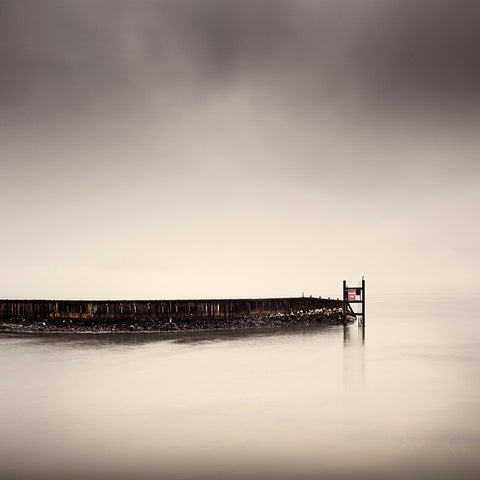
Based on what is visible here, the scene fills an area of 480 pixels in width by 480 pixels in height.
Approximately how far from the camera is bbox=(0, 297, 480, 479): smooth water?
9430 millimetres

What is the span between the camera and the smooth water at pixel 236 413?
30.9 ft

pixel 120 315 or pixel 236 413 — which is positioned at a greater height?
pixel 120 315

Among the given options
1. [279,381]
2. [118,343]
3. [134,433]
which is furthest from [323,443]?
[118,343]

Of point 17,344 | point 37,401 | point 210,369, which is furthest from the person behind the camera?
point 17,344

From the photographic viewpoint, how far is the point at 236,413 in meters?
13.7

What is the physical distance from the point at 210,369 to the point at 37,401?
7303 millimetres

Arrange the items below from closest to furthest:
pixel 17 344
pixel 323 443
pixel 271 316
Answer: pixel 323 443 → pixel 17 344 → pixel 271 316

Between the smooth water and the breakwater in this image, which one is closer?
the smooth water

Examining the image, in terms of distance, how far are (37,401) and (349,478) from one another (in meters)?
10.4

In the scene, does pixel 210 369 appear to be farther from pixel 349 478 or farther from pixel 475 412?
pixel 349 478

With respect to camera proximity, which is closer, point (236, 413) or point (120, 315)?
point (236, 413)

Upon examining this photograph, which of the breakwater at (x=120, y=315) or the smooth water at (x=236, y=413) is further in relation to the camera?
the breakwater at (x=120, y=315)

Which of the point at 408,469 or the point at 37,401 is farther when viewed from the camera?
the point at 37,401

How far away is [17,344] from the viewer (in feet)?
96.4
